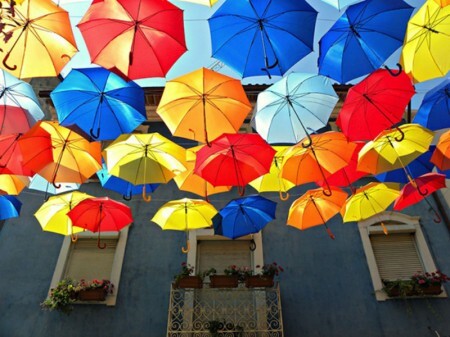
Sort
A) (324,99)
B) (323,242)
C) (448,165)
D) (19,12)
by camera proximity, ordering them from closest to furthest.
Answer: (19,12)
(324,99)
(448,165)
(323,242)

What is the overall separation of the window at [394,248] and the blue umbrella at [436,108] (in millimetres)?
3950

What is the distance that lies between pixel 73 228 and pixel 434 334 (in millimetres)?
8402

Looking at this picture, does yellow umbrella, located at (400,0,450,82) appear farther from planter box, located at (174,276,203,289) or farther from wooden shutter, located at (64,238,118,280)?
wooden shutter, located at (64,238,118,280)

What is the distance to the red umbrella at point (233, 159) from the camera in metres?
5.82

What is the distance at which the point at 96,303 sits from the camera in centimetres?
802

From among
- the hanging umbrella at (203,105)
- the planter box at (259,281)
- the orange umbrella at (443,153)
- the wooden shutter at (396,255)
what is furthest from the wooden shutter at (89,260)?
the orange umbrella at (443,153)

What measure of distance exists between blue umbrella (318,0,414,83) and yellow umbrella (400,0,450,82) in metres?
0.15

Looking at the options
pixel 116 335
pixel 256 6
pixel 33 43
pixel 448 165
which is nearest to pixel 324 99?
pixel 256 6

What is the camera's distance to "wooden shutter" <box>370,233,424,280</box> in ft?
27.9

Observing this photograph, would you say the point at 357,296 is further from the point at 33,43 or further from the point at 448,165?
the point at 33,43

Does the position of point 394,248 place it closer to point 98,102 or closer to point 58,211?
point 98,102

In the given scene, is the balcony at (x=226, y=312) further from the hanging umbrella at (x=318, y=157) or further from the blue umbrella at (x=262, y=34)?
the blue umbrella at (x=262, y=34)

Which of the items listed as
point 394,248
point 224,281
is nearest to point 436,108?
point 394,248

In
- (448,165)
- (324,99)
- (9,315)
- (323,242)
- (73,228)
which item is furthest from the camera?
(323,242)
